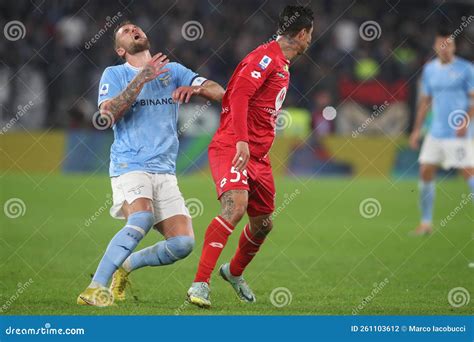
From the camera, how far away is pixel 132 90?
8.41 metres

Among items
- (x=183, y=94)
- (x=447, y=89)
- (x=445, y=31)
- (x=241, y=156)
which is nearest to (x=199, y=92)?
(x=183, y=94)

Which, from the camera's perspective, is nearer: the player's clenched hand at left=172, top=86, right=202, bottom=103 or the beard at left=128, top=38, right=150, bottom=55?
the player's clenched hand at left=172, top=86, right=202, bottom=103

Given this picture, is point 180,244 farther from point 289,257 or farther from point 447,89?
point 447,89

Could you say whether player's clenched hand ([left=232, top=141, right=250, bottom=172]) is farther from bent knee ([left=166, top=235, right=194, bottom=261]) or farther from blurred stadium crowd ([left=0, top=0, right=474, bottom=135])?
blurred stadium crowd ([left=0, top=0, right=474, bottom=135])

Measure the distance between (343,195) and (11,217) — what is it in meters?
7.42

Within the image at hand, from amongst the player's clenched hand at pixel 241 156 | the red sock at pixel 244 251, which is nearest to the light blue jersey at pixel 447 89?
the red sock at pixel 244 251

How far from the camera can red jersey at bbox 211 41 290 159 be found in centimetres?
853

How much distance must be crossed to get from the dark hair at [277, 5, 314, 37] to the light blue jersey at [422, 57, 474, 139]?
6.42 metres

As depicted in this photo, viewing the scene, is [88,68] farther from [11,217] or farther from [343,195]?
[11,217]

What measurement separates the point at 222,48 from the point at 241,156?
Answer: 729 inches

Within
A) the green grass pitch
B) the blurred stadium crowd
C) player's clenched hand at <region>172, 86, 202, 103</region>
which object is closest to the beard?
player's clenched hand at <region>172, 86, 202, 103</region>

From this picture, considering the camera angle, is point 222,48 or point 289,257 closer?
point 289,257

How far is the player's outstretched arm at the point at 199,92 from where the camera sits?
28.3 ft

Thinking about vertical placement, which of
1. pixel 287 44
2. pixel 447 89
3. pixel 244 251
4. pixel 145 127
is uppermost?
pixel 447 89
